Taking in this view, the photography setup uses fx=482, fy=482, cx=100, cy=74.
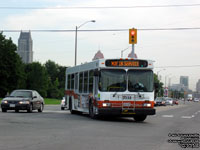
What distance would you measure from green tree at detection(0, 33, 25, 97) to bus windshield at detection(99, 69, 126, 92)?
222 feet

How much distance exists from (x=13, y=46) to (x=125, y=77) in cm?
7278

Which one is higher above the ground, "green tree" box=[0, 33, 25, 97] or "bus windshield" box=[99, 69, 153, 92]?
"green tree" box=[0, 33, 25, 97]

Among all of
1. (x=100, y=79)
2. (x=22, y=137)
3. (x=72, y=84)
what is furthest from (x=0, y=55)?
(x=22, y=137)

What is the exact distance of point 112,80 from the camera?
21.8 metres

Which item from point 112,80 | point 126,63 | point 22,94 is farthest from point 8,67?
point 112,80

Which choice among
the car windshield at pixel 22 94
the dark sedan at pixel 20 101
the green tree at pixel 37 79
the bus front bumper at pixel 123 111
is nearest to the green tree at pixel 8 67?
the green tree at pixel 37 79

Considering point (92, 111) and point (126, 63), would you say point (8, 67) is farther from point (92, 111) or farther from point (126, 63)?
point (126, 63)

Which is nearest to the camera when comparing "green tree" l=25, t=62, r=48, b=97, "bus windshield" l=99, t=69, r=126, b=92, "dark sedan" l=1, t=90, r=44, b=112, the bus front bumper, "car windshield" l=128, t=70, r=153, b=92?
the bus front bumper

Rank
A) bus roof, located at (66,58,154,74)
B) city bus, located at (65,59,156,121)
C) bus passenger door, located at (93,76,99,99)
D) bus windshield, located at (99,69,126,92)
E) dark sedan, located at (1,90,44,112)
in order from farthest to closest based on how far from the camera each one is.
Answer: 1. dark sedan, located at (1,90,44,112)
2. bus passenger door, located at (93,76,99,99)
3. bus roof, located at (66,58,154,74)
4. bus windshield, located at (99,69,126,92)
5. city bus, located at (65,59,156,121)

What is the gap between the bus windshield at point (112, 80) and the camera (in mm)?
21719

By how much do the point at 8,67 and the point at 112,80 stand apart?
70.3m

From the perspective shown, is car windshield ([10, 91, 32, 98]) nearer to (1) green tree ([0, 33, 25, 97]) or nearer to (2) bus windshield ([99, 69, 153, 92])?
(2) bus windshield ([99, 69, 153, 92])

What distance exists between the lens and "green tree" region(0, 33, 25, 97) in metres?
88.2

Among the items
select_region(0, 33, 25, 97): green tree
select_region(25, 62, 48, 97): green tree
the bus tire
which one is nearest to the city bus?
the bus tire
